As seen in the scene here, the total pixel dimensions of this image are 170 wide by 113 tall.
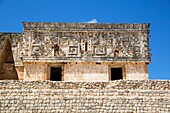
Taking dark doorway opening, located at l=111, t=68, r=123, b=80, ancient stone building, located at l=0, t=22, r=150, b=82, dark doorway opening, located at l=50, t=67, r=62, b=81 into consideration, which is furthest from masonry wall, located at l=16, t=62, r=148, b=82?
dark doorway opening, located at l=111, t=68, r=123, b=80

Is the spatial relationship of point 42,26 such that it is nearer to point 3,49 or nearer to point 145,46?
point 3,49

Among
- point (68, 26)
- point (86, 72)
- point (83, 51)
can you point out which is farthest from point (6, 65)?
point (86, 72)

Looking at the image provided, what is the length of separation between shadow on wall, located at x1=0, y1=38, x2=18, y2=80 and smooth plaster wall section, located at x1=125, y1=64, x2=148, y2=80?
19.0 feet

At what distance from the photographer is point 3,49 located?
15.2 m

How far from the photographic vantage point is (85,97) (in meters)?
9.74

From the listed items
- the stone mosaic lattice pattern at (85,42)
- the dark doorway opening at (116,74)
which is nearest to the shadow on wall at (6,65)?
the stone mosaic lattice pattern at (85,42)

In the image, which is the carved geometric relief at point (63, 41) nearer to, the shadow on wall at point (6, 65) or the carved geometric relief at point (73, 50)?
the carved geometric relief at point (73, 50)

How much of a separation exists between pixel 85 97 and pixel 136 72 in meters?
5.33

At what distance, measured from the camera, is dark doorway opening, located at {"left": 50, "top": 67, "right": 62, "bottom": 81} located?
15.2 m

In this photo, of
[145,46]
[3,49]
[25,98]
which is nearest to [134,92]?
[25,98]

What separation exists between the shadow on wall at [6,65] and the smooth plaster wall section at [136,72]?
19.0 ft

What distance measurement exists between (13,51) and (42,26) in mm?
2054

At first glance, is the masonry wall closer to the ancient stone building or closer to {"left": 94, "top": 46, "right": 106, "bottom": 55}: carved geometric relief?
the ancient stone building

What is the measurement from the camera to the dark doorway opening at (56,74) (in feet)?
49.7
